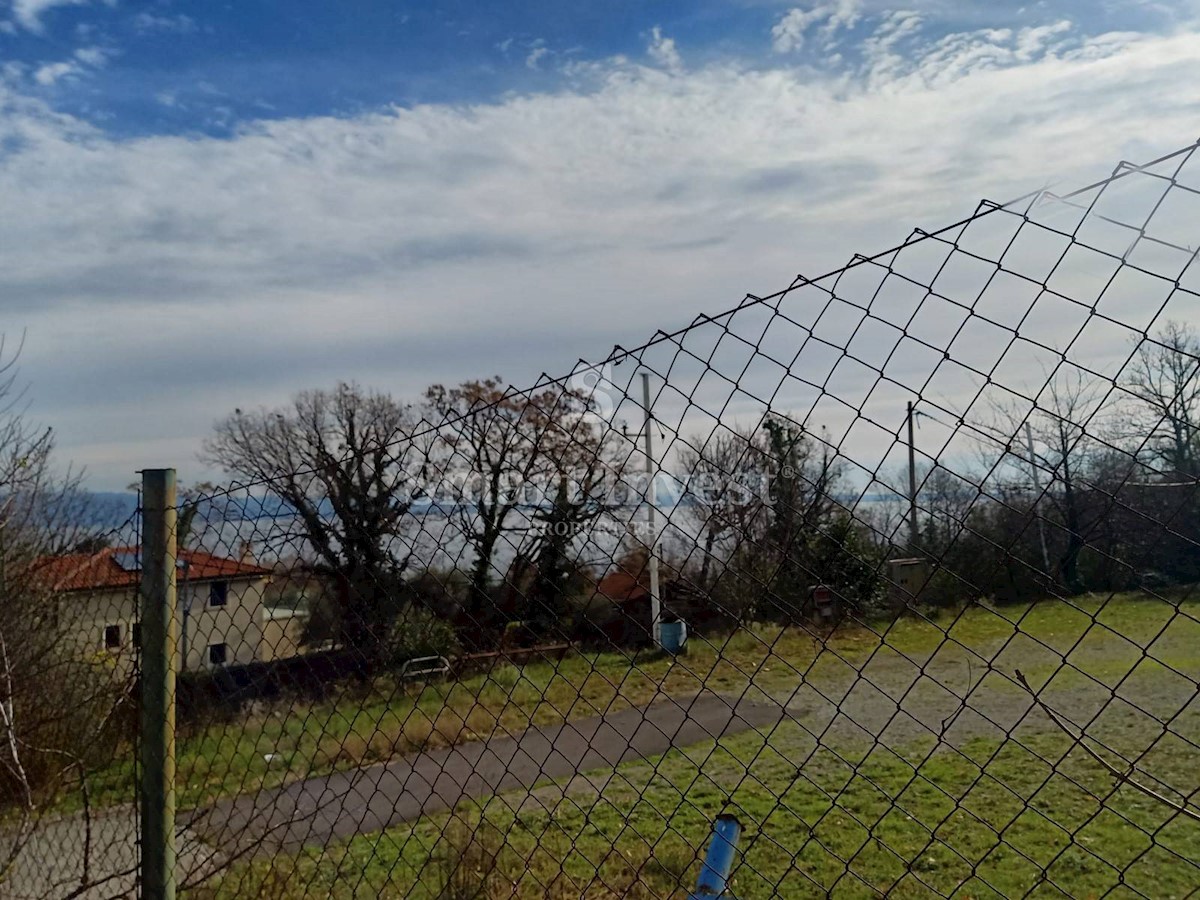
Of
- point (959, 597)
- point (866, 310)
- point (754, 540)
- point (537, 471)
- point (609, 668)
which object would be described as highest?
point (866, 310)

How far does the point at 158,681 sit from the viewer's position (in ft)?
6.46

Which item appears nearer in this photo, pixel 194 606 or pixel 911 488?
pixel 911 488

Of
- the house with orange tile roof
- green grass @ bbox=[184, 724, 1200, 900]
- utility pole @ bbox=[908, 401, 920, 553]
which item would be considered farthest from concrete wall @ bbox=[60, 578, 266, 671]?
utility pole @ bbox=[908, 401, 920, 553]

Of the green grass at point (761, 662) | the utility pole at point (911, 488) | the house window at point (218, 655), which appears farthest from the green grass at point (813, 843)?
the utility pole at point (911, 488)

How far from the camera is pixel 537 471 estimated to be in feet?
6.16

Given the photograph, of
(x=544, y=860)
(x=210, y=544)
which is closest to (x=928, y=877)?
(x=544, y=860)

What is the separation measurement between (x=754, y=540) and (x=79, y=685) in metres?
3.61

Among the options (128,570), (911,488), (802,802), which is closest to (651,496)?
(911,488)

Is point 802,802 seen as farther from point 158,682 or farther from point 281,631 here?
point 158,682

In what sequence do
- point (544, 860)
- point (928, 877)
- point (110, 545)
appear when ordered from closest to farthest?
point (110, 545), point (928, 877), point (544, 860)

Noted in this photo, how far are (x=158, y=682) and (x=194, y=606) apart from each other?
3.96 ft

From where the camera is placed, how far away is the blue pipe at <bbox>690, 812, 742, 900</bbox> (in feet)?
5.40

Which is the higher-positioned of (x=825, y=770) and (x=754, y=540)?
(x=754, y=540)

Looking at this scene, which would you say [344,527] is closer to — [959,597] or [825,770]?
[959,597]
